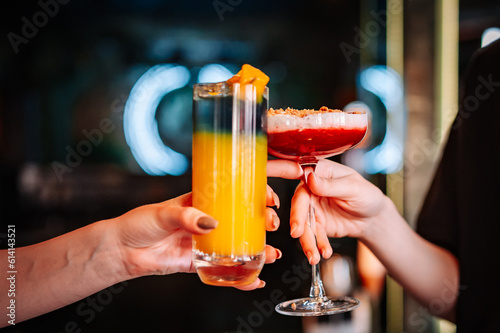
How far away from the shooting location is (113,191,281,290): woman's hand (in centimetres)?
105

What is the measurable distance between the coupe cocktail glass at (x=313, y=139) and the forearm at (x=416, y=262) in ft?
0.85

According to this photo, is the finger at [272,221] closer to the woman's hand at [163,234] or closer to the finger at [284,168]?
the woman's hand at [163,234]

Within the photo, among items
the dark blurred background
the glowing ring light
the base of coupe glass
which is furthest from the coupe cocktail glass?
the glowing ring light

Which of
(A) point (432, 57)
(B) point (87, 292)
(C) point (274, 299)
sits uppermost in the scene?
(A) point (432, 57)

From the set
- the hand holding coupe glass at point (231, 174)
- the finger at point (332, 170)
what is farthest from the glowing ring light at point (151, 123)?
the hand holding coupe glass at point (231, 174)

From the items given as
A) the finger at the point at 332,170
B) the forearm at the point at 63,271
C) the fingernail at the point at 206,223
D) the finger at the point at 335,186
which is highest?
the finger at the point at 332,170

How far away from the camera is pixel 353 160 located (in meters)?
4.38

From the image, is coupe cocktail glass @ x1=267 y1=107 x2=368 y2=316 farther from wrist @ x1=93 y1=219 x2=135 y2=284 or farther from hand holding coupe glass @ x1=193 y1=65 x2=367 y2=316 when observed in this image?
wrist @ x1=93 y1=219 x2=135 y2=284

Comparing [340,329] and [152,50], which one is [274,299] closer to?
[340,329]

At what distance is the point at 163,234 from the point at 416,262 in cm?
91

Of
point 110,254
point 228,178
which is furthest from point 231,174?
point 110,254

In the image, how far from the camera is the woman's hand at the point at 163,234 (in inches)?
41.2

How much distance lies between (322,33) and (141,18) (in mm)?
1576

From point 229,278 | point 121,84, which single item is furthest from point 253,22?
point 229,278
